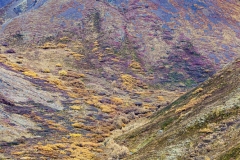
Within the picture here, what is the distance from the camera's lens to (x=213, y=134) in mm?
26562

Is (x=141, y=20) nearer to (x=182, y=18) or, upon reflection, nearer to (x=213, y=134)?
(x=182, y=18)

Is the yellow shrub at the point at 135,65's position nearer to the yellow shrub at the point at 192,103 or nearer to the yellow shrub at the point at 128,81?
the yellow shrub at the point at 128,81

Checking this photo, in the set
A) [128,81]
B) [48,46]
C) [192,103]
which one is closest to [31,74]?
[128,81]

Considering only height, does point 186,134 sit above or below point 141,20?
above

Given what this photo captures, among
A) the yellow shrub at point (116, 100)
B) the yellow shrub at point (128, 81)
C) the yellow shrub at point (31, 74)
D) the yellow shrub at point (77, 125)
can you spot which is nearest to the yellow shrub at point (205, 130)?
the yellow shrub at point (77, 125)

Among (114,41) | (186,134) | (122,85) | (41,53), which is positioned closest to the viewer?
(186,134)

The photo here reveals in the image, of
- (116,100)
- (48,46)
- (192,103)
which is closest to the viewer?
(192,103)

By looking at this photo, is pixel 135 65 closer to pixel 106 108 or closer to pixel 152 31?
pixel 152 31

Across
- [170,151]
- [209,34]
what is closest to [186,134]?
[170,151]

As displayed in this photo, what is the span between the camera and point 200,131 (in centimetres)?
2788

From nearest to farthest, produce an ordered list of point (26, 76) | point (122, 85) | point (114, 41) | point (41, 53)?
point (26, 76) < point (122, 85) < point (41, 53) < point (114, 41)

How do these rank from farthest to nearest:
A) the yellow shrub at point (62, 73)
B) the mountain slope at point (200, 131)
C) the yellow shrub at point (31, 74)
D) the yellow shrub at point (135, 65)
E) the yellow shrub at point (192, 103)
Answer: the yellow shrub at point (135, 65) → the yellow shrub at point (62, 73) → the yellow shrub at point (31, 74) → the yellow shrub at point (192, 103) → the mountain slope at point (200, 131)

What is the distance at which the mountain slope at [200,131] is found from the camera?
25.1 metres

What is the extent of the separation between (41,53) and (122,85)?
825 inches
